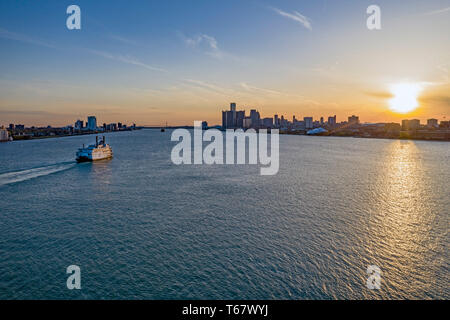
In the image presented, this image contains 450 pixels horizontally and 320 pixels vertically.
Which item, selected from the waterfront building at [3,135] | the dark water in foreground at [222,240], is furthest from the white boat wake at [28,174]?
the waterfront building at [3,135]

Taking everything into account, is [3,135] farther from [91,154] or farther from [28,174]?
[28,174]

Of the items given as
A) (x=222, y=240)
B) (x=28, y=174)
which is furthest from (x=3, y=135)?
(x=222, y=240)

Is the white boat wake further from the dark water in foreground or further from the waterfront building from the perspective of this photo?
the waterfront building

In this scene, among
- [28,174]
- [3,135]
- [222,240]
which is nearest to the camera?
[222,240]

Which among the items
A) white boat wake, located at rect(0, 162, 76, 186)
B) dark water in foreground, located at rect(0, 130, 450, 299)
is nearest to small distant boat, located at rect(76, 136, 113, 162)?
white boat wake, located at rect(0, 162, 76, 186)

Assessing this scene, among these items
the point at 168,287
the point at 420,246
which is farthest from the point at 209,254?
the point at 420,246
